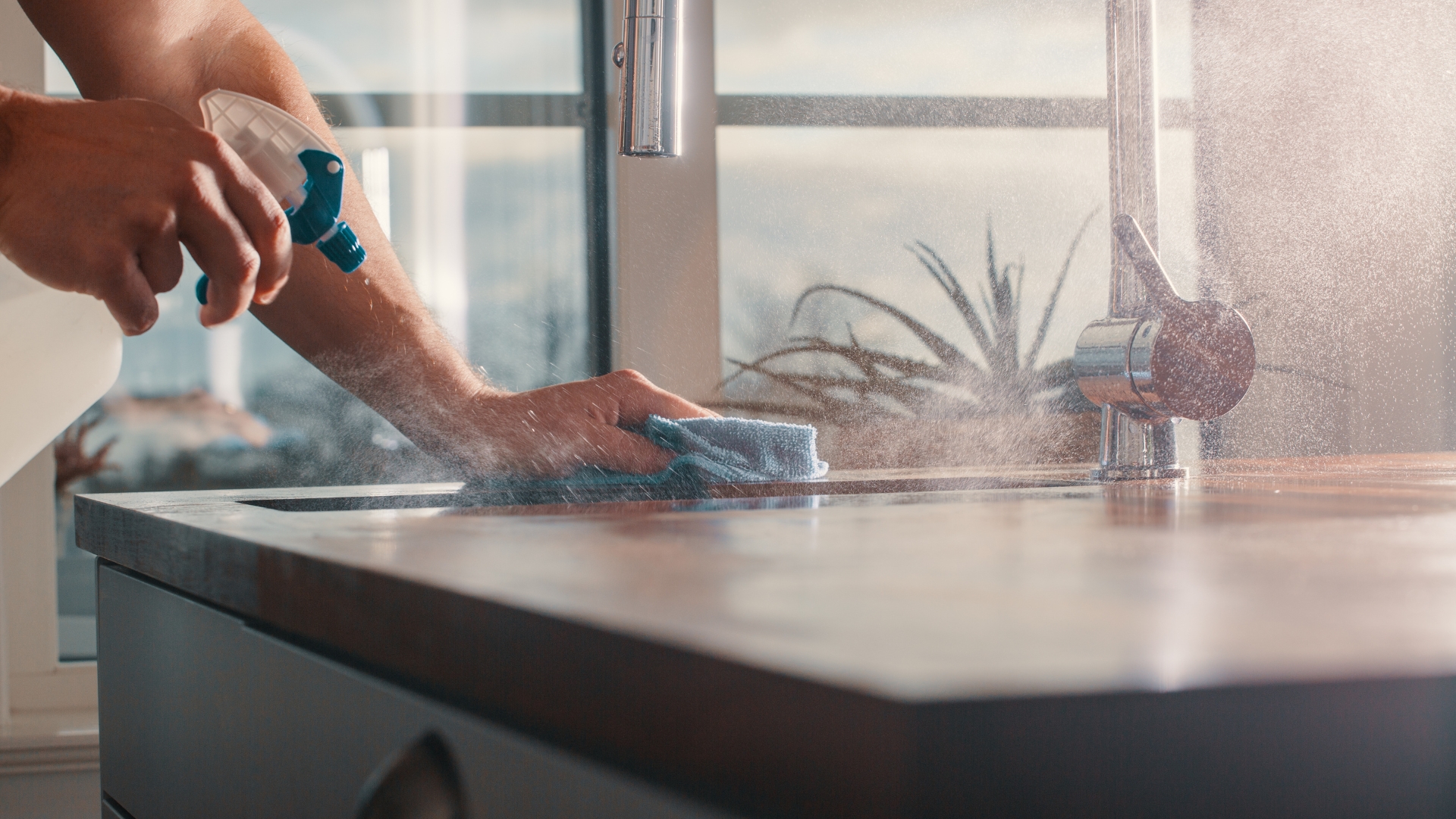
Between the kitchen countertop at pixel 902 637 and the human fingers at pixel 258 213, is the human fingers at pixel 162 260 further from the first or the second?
the kitchen countertop at pixel 902 637

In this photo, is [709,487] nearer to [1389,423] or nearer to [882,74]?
[1389,423]

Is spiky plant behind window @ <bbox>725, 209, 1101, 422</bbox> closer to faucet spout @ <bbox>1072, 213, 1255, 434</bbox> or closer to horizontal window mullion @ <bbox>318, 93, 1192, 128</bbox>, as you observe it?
horizontal window mullion @ <bbox>318, 93, 1192, 128</bbox>

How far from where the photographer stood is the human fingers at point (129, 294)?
0.46 metres

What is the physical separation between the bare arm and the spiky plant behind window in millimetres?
969

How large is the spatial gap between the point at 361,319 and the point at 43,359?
25 centimetres

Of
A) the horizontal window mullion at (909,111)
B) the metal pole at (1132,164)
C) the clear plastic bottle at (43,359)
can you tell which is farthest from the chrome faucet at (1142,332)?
the horizontal window mullion at (909,111)

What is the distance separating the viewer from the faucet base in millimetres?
623

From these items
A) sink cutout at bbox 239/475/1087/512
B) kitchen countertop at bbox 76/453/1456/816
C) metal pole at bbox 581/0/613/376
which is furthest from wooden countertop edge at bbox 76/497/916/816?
metal pole at bbox 581/0/613/376

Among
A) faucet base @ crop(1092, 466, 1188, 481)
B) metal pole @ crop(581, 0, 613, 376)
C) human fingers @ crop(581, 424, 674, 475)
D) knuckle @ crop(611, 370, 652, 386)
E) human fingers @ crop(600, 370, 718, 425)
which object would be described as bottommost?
faucet base @ crop(1092, 466, 1188, 481)

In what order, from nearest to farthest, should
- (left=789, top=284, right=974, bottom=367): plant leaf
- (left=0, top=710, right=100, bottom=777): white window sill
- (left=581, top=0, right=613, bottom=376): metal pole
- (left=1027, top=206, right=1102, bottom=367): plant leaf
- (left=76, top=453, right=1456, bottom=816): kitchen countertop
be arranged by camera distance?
(left=76, top=453, right=1456, bottom=816): kitchen countertop, (left=0, top=710, right=100, bottom=777): white window sill, (left=1027, top=206, right=1102, bottom=367): plant leaf, (left=789, top=284, right=974, bottom=367): plant leaf, (left=581, top=0, right=613, bottom=376): metal pole

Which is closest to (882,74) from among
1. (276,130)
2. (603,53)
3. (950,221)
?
(950,221)

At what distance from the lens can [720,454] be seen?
0.66 m

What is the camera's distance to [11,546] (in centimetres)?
155

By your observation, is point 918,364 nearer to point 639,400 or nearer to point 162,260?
point 639,400
